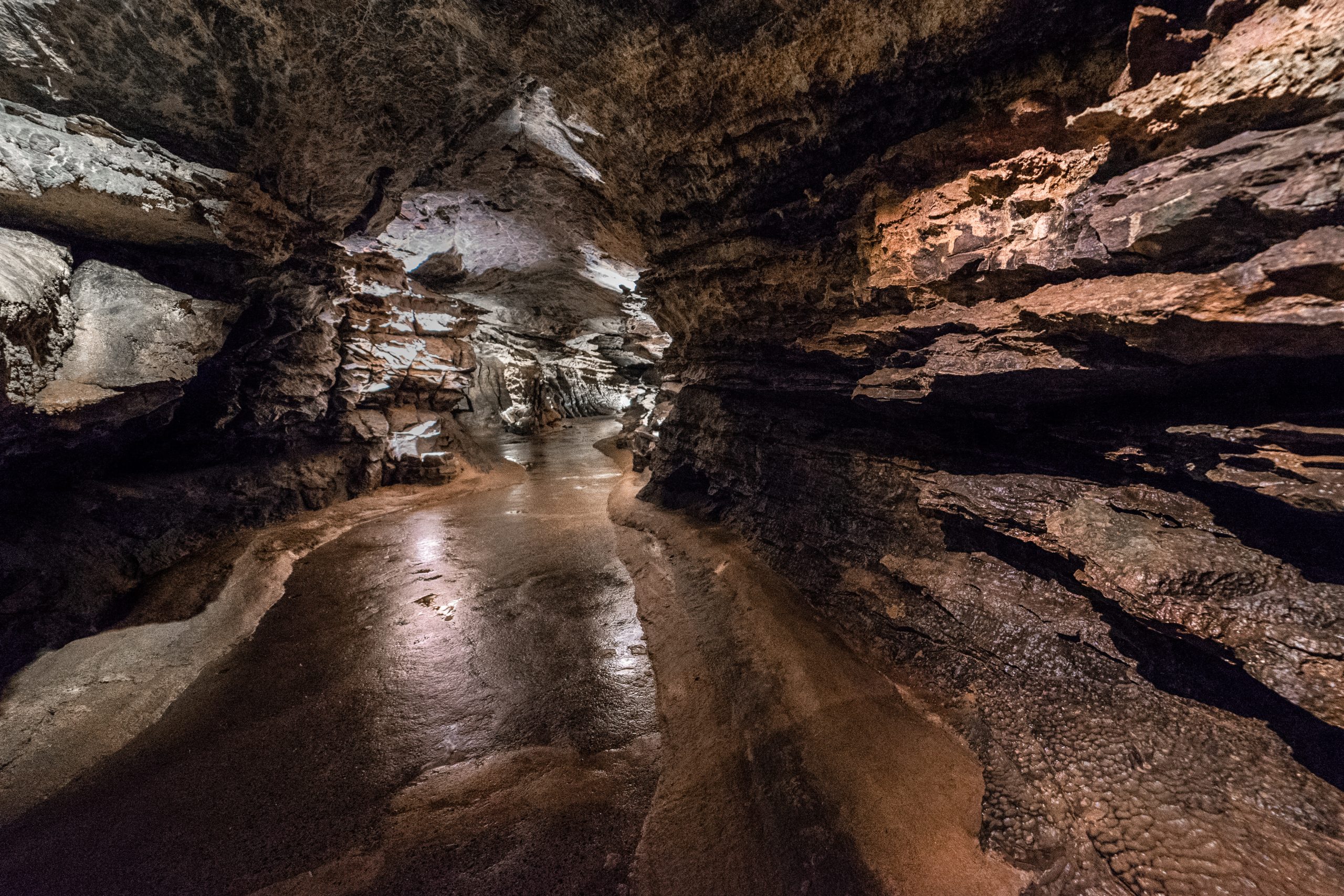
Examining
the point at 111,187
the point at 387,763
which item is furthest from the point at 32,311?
the point at 387,763

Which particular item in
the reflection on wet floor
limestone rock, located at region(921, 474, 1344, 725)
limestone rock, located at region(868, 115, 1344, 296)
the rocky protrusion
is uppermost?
the rocky protrusion

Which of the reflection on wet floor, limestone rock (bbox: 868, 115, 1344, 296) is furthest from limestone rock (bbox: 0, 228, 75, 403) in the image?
limestone rock (bbox: 868, 115, 1344, 296)

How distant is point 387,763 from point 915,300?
17.5 ft

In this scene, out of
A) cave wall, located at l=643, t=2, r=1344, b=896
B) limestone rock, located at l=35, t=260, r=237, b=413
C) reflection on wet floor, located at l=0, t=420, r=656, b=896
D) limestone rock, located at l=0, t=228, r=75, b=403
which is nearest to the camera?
cave wall, located at l=643, t=2, r=1344, b=896

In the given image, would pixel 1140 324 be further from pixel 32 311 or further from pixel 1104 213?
pixel 32 311

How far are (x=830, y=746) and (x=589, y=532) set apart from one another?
473cm

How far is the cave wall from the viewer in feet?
6.24

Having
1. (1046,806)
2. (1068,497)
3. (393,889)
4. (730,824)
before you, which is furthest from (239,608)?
(1068,497)

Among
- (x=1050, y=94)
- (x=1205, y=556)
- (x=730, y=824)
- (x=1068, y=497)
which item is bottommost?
(x=730, y=824)

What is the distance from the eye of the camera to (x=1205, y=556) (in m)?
2.32

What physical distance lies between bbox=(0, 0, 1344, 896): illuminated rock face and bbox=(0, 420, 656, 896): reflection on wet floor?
2.12 m

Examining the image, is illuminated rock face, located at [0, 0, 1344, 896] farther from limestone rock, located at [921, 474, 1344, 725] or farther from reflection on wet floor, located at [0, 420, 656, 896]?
reflection on wet floor, located at [0, 420, 656, 896]

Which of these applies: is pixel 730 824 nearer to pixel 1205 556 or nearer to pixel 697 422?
pixel 1205 556

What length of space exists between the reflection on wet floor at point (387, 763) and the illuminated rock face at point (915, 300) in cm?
212
